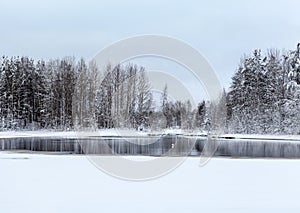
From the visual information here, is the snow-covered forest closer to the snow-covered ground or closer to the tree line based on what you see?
the tree line

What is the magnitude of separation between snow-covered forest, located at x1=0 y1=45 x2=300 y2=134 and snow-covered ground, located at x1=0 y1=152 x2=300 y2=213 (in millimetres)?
34622

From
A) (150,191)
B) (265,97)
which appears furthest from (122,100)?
(150,191)

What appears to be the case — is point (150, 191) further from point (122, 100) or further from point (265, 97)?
point (265, 97)

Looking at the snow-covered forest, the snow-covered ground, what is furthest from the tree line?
the snow-covered ground

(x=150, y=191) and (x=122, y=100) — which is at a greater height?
(x=122, y=100)

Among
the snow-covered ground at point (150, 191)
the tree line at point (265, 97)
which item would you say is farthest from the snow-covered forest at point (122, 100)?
the snow-covered ground at point (150, 191)

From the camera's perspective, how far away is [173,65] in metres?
15.8

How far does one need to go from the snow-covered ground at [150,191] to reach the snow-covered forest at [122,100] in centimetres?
3462

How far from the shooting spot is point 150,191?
29.6 feet

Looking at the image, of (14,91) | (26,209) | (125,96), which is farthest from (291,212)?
(14,91)

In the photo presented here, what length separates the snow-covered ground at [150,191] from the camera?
7457 millimetres

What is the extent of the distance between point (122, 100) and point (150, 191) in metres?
41.2

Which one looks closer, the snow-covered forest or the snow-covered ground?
the snow-covered ground

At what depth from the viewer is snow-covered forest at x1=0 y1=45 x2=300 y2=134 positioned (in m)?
49.2
